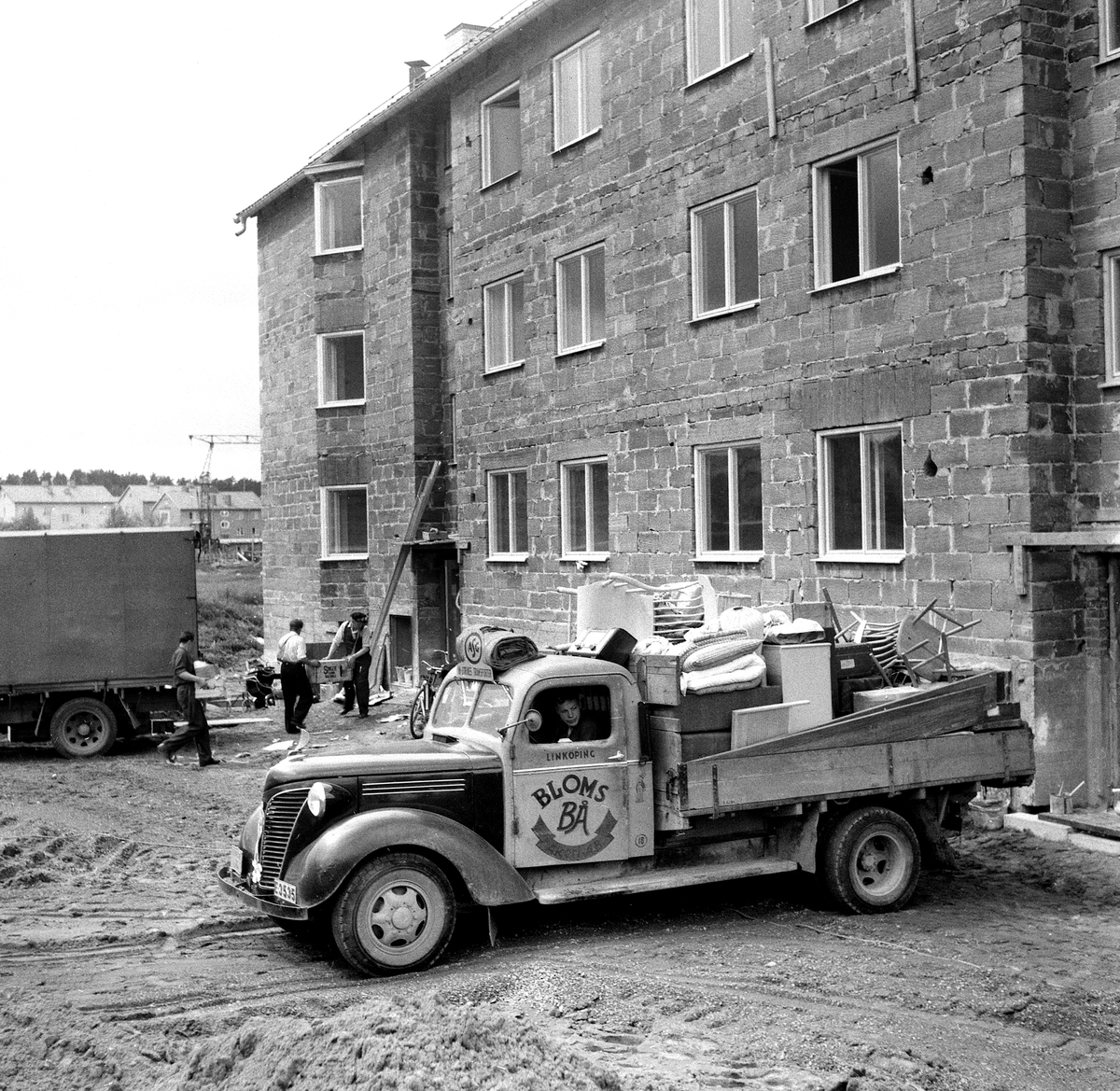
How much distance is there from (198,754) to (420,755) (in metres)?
9.37

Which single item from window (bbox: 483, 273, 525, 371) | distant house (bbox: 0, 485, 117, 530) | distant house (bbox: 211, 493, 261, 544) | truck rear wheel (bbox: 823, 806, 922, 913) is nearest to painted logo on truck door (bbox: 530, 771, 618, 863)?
truck rear wheel (bbox: 823, 806, 922, 913)

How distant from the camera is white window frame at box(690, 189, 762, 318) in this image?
51.3 ft

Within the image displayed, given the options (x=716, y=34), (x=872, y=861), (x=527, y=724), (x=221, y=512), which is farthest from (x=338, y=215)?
(x=221, y=512)

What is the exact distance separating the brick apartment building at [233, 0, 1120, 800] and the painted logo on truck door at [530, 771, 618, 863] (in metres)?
5.02

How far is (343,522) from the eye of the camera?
90.2 feet

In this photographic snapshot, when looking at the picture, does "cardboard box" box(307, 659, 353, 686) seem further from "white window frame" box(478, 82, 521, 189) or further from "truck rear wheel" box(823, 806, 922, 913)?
"truck rear wheel" box(823, 806, 922, 913)

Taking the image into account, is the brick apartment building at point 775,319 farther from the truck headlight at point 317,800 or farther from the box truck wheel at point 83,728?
the truck headlight at point 317,800

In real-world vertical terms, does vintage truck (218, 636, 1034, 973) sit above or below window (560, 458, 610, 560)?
below

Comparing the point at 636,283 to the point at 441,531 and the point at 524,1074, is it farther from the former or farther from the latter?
the point at 524,1074

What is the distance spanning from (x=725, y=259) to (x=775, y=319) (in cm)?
126

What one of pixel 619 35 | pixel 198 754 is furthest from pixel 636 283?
pixel 198 754

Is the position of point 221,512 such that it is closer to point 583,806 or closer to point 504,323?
point 504,323

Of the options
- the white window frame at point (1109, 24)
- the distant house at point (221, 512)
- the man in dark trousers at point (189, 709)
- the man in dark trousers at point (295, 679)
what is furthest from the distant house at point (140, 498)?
the white window frame at point (1109, 24)

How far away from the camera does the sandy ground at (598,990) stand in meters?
6.38
